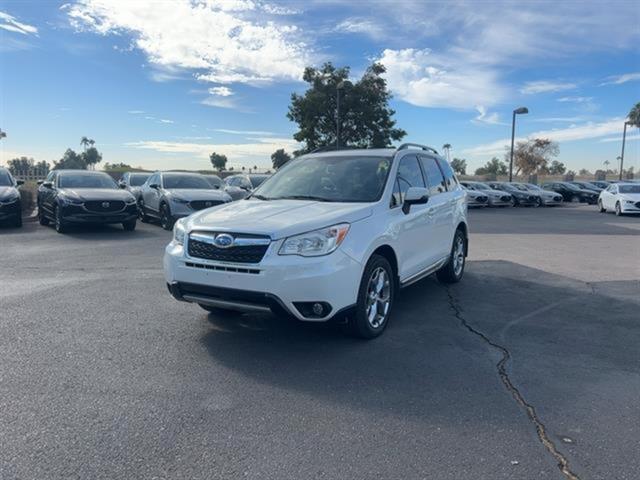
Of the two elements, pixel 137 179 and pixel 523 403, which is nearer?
pixel 523 403

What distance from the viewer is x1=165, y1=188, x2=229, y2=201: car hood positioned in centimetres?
1393

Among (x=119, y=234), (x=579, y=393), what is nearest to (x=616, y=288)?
(x=579, y=393)

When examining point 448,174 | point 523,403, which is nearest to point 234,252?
point 523,403

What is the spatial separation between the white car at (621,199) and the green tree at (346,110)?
15.3 meters

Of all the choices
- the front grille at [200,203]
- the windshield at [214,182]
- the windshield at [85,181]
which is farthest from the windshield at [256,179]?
the windshield at [85,181]

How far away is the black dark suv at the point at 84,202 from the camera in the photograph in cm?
1270

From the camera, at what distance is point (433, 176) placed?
22.9 feet

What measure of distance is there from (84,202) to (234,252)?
9639mm

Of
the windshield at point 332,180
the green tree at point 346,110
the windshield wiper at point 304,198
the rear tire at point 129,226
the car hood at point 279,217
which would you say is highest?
the green tree at point 346,110

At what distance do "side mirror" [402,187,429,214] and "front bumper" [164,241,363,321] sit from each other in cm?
119

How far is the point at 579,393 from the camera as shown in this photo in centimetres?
393

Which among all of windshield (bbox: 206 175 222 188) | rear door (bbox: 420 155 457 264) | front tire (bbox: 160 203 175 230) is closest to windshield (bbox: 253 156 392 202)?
rear door (bbox: 420 155 457 264)

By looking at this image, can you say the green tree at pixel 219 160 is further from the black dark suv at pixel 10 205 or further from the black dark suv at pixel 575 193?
the black dark suv at pixel 10 205

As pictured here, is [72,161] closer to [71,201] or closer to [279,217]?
[71,201]
